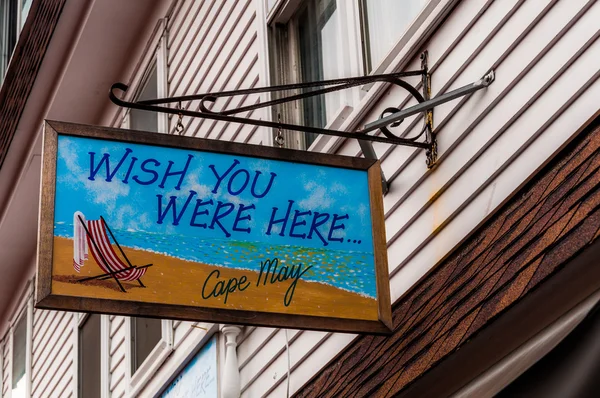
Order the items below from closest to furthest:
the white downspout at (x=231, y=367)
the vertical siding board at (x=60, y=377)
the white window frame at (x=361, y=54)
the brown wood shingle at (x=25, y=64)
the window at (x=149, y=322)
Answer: the white window frame at (x=361, y=54), the white downspout at (x=231, y=367), the window at (x=149, y=322), the brown wood shingle at (x=25, y=64), the vertical siding board at (x=60, y=377)

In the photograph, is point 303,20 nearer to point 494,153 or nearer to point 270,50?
point 270,50

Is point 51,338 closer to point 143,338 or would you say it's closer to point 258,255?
A: point 143,338

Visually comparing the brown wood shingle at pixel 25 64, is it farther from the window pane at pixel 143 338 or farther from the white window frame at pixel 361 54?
the white window frame at pixel 361 54

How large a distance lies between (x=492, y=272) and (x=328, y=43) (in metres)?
2.80

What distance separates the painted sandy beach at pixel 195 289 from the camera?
511cm

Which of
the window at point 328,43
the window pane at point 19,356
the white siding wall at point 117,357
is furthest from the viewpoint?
the window pane at point 19,356

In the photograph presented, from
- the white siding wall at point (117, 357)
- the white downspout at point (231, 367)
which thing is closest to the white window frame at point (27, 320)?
the white siding wall at point (117, 357)

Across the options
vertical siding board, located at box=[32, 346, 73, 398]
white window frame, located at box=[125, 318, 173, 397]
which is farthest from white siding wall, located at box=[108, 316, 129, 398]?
vertical siding board, located at box=[32, 346, 73, 398]

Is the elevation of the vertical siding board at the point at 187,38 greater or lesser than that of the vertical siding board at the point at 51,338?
greater

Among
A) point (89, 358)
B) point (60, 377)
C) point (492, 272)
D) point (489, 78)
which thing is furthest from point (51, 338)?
point (492, 272)

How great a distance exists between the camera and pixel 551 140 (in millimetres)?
5113

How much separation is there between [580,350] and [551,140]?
1216mm

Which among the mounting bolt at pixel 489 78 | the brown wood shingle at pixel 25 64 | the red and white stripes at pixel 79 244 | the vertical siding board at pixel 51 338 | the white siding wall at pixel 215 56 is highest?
the brown wood shingle at pixel 25 64

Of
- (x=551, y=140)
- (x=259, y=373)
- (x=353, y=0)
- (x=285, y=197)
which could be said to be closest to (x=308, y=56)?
(x=353, y=0)
